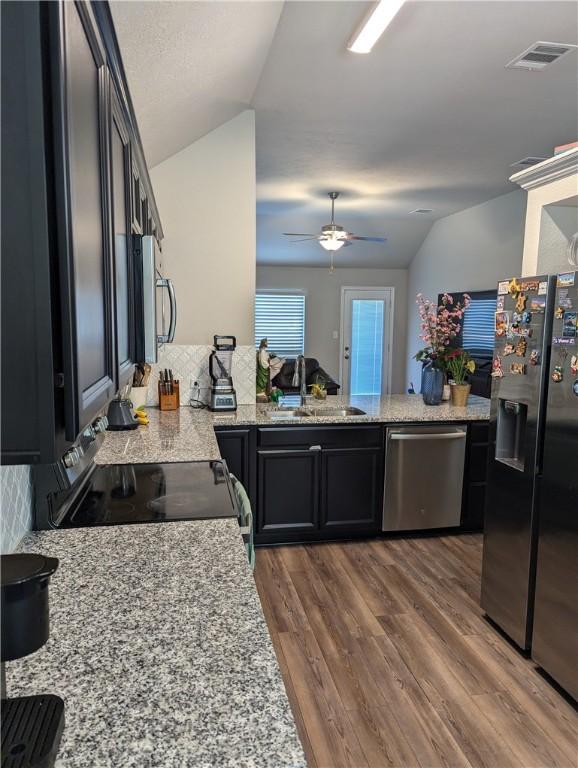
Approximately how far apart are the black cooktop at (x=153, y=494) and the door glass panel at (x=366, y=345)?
6988 millimetres

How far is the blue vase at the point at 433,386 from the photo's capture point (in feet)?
13.4

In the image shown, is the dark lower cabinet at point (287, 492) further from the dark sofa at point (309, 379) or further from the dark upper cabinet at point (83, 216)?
the dark sofa at point (309, 379)

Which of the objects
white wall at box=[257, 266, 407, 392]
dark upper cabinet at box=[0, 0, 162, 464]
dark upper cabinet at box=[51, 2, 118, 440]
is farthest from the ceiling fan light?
dark upper cabinet at box=[0, 0, 162, 464]

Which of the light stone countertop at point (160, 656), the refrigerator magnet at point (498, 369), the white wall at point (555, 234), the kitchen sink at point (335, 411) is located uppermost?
the white wall at point (555, 234)

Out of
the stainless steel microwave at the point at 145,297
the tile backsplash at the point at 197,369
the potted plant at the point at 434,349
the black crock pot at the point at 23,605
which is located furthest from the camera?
the potted plant at the point at 434,349

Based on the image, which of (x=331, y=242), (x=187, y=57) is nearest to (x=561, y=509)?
(x=187, y=57)

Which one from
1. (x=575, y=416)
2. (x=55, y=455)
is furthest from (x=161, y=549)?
(x=575, y=416)

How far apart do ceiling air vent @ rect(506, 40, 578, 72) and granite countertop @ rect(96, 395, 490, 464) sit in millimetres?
2092

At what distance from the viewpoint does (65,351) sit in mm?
643

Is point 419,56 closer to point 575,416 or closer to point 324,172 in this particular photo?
point 575,416

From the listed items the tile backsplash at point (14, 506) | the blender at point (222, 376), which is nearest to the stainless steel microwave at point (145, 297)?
the tile backsplash at point (14, 506)

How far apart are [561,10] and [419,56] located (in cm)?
67

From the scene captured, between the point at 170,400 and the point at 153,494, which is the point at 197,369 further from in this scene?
the point at 153,494

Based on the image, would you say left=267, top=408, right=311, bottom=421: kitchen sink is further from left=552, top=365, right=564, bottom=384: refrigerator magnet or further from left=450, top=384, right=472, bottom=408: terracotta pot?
left=552, top=365, right=564, bottom=384: refrigerator magnet
